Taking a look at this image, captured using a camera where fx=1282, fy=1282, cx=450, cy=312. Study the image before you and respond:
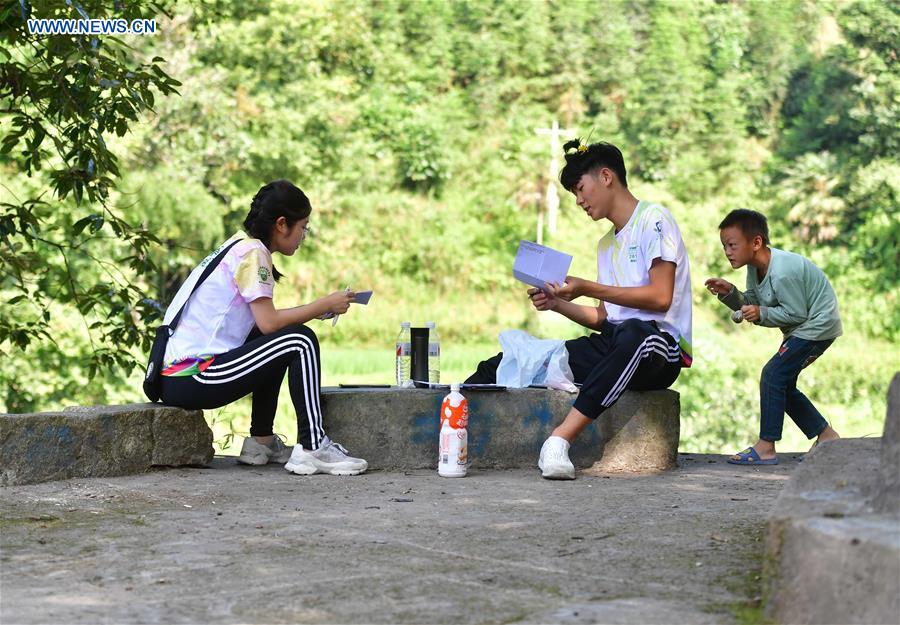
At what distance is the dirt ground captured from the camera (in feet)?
9.83

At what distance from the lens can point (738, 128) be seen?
30.6 meters

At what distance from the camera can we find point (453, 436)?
5121 mm

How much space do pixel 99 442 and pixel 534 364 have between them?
1.84 m

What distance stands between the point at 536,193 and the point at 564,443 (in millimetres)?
23951

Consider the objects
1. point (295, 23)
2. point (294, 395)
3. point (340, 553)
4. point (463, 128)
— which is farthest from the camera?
point (463, 128)

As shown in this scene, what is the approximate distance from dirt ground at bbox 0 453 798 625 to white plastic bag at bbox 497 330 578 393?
49cm

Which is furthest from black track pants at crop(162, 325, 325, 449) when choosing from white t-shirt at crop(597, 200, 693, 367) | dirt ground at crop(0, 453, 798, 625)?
white t-shirt at crop(597, 200, 693, 367)

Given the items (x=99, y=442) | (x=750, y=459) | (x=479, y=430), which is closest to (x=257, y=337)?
(x=99, y=442)

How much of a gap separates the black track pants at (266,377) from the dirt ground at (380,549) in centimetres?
28

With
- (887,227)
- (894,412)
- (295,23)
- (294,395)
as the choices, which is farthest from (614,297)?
(887,227)

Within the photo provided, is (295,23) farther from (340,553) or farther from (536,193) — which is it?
(340,553)

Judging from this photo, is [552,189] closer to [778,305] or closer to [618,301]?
[778,305]

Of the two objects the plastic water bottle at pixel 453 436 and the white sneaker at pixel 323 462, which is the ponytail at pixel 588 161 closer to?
the plastic water bottle at pixel 453 436

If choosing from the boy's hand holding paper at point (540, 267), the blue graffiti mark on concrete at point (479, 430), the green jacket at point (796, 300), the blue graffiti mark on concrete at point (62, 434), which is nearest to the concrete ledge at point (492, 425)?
the blue graffiti mark on concrete at point (479, 430)
